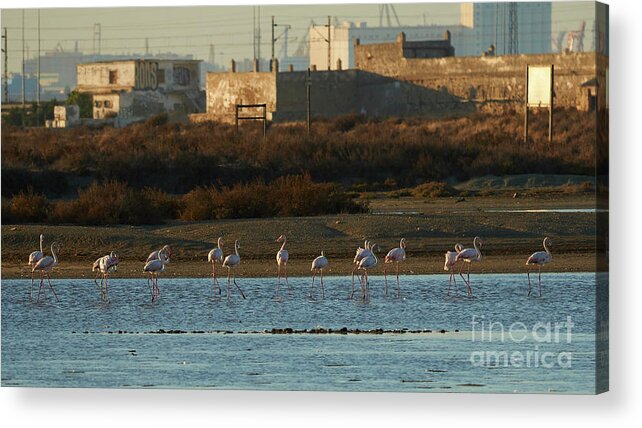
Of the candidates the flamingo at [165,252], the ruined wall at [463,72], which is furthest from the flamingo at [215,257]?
the ruined wall at [463,72]

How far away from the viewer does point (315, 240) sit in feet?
61.8

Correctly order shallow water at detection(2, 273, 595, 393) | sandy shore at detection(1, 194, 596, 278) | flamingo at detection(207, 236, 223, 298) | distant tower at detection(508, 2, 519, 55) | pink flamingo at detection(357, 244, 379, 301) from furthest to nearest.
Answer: distant tower at detection(508, 2, 519, 55) < sandy shore at detection(1, 194, 596, 278) < flamingo at detection(207, 236, 223, 298) < pink flamingo at detection(357, 244, 379, 301) < shallow water at detection(2, 273, 595, 393)

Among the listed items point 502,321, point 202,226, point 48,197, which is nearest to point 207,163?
point 48,197

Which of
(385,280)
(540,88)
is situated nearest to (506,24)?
(540,88)

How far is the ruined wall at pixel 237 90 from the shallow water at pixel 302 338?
2552cm

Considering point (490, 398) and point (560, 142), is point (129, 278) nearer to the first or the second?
point (490, 398)

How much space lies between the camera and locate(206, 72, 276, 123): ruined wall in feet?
139

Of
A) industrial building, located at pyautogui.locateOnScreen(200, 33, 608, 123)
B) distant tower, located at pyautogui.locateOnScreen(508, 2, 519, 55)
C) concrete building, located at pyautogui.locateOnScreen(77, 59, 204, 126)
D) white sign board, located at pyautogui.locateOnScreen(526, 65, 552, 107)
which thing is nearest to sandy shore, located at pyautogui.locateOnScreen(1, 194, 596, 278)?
distant tower, located at pyautogui.locateOnScreen(508, 2, 519, 55)

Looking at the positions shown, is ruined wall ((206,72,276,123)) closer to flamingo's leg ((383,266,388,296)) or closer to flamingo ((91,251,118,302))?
flamingo's leg ((383,266,388,296))

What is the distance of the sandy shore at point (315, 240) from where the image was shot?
17625 mm

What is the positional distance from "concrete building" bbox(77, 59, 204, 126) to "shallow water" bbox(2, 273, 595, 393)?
23.8 metres

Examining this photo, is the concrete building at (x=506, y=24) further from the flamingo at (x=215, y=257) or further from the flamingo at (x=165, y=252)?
the flamingo at (x=165, y=252)

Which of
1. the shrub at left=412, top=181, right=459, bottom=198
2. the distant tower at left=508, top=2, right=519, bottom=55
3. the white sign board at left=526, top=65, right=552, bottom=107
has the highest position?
the distant tower at left=508, top=2, right=519, bottom=55

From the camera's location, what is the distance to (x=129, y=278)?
17203 millimetres
